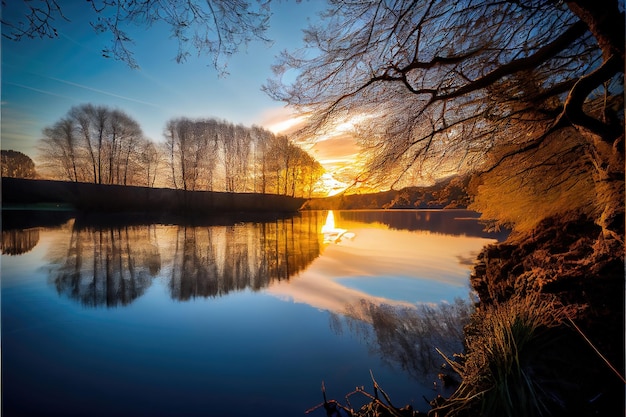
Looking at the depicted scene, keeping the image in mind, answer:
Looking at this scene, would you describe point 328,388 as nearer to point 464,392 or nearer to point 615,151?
point 464,392

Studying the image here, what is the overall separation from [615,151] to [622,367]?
2128 millimetres

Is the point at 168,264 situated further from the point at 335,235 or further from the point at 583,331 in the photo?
the point at 335,235

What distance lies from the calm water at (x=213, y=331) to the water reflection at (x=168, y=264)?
0.07m

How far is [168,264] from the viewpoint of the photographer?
9.48m

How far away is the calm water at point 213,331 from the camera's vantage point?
3.15 metres

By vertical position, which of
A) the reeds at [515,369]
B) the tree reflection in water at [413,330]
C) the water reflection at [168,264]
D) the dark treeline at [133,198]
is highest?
the dark treeline at [133,198]

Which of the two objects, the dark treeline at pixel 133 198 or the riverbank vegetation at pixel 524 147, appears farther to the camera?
the dark treeline at pixel 133 198

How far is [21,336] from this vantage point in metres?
4.45

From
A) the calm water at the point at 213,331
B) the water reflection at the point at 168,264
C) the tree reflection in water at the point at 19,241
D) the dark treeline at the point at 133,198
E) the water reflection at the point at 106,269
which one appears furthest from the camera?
the dark treeline at the point at 133,198

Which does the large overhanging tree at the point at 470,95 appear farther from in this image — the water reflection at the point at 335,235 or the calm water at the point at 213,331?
the water reflection at the point at 335,235

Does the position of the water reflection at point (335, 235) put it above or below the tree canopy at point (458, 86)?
below

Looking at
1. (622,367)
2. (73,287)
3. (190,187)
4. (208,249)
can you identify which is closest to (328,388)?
(622,367)

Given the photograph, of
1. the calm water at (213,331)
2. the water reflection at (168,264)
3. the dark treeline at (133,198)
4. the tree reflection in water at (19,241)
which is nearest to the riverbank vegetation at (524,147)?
the calm water at (213,331)

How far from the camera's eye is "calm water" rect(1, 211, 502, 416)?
315cm
